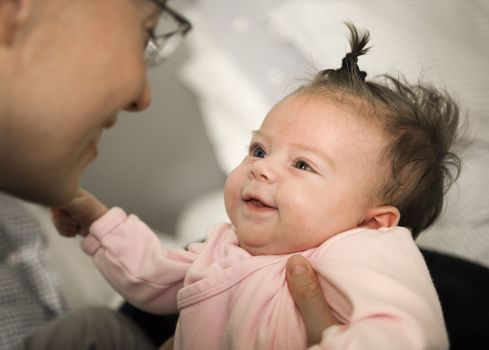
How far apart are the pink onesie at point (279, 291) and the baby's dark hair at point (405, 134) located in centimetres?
10

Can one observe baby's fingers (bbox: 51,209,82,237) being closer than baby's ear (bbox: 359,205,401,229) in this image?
No

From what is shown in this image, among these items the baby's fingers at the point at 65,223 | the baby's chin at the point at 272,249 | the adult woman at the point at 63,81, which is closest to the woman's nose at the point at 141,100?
the adult woman at the point at 63,81

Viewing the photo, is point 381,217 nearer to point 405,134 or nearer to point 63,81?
point 405,134

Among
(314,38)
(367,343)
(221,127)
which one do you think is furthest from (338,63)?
(367,343)

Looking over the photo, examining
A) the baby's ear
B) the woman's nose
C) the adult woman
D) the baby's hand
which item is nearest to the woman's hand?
the adult woman

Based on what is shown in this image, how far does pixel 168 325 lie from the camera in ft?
3.30

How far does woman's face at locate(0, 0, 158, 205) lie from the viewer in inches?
19.8

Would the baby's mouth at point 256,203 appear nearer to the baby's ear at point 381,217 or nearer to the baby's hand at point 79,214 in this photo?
Answer: the baby's ear at point 381,217

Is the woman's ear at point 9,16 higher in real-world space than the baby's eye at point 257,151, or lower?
higher

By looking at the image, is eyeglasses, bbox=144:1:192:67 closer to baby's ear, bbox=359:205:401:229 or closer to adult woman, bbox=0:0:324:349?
adult woman, bbox=0:0:324:349

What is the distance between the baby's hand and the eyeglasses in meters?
0.30

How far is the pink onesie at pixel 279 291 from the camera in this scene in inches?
22.3

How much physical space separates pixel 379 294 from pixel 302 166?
22cm

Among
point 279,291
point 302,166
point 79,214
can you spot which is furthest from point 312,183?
point 79,214
